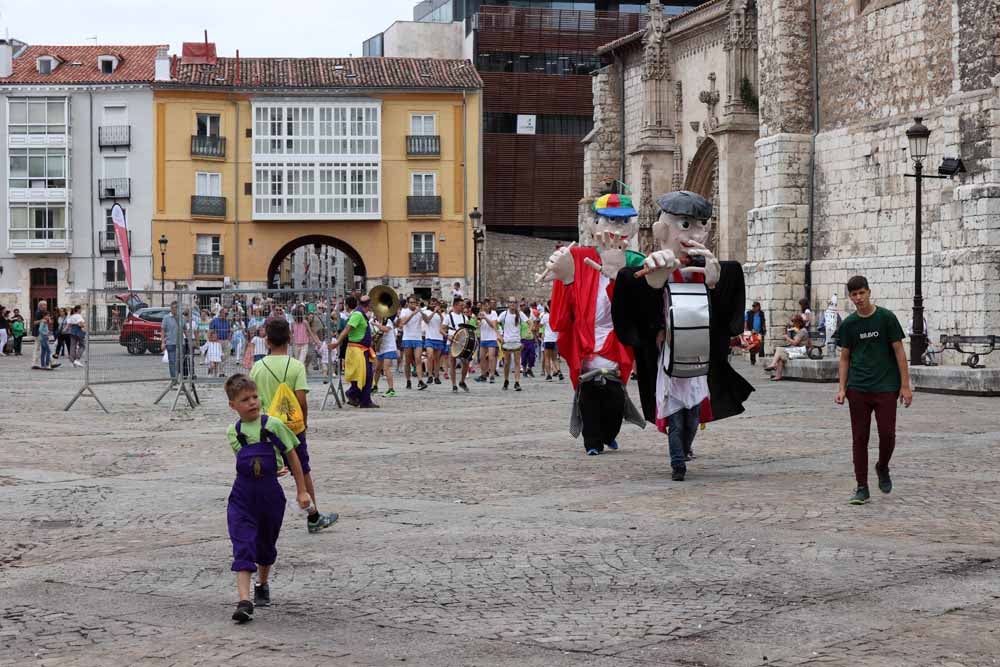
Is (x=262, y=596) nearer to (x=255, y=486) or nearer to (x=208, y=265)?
(x=255, y=486)

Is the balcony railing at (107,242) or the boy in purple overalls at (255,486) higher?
the balcony railing at (107,242)

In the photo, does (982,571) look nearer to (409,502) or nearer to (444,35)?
(409,502)

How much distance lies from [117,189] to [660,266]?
54.5 metres

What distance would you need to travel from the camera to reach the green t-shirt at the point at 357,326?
20.2 metres

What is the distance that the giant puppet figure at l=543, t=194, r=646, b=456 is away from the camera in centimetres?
1383

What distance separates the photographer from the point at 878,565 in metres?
7.83

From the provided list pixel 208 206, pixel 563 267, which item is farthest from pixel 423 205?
pixel 563 267

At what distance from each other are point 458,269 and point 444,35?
39.1ft

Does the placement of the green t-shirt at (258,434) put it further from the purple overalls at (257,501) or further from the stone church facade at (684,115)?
the stone church facade at (684,115)

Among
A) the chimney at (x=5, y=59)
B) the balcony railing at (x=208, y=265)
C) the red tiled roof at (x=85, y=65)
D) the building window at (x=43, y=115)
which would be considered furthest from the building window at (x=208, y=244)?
the chimney at (x=5, y=59)

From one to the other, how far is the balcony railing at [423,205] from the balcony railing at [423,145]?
5.96ft

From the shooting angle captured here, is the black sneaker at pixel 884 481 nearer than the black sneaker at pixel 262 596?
No

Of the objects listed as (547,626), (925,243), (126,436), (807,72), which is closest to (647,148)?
(807,72)

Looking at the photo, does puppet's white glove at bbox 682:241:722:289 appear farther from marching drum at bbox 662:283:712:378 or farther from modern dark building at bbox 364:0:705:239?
modern dark building at bbox 364:0:705:239
